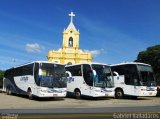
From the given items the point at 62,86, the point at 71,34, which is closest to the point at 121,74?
the point at 62,86

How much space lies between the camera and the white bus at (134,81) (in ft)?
88.6

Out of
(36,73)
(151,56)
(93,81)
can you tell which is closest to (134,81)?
(93,81)

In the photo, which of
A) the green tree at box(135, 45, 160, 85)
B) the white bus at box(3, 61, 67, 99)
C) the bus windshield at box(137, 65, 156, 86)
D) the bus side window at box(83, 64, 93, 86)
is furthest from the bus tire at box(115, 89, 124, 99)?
the green tree at box(135, 45, 160, 85)

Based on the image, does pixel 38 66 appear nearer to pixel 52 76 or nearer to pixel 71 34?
pixel 52 76

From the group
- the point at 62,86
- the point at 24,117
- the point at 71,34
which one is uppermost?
the point at 71,34

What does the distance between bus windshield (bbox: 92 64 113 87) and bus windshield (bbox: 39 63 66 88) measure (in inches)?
95.9

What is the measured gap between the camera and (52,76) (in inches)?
962

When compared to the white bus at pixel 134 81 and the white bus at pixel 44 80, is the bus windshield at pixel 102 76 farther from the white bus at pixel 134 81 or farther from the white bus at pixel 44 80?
the white bus at pixel 44 80

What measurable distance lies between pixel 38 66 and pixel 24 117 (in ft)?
36.9

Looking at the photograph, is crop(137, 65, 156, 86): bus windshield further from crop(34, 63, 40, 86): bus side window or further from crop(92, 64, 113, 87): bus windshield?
crop(34, 63, 40, 86): bus side window

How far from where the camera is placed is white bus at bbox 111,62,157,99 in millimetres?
27016

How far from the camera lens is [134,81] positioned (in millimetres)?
27359

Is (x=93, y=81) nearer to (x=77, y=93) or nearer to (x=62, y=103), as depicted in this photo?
(x=77, y=93)

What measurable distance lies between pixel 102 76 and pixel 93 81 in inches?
35.1
